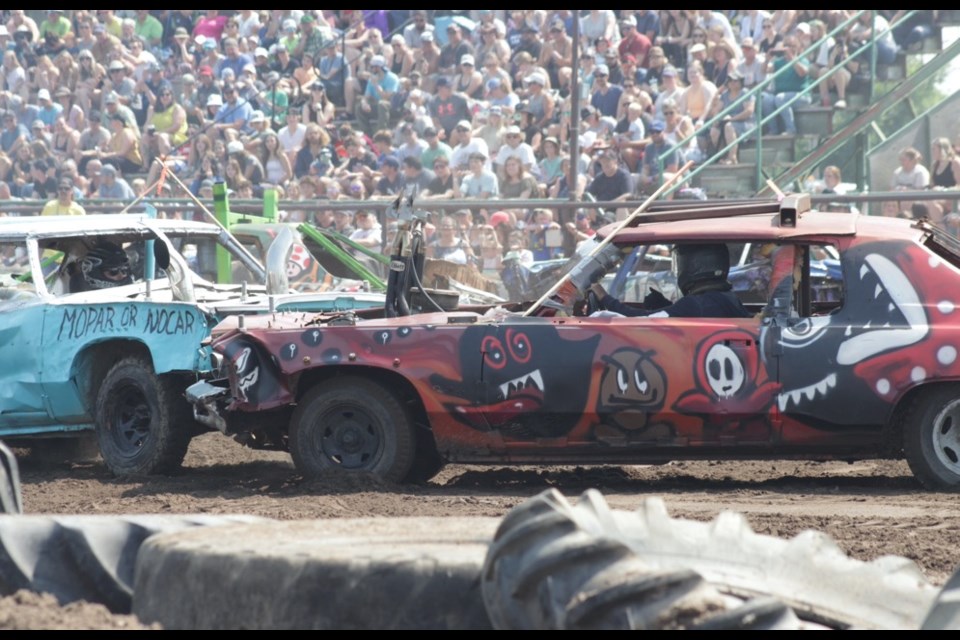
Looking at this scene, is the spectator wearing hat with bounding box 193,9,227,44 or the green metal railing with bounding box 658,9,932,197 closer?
the green metal railing with bounding box 658,9,932,197

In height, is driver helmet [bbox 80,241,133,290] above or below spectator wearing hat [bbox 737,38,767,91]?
below

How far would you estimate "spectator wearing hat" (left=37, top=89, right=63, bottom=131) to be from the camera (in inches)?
919

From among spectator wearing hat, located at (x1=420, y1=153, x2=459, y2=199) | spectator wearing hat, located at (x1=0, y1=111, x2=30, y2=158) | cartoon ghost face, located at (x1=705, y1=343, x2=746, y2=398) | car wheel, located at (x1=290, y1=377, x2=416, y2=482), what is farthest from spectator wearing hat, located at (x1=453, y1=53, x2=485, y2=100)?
cartoon ghost face, located at (x1=705, y1=343, x2=746, y2=398)

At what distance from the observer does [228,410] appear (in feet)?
29.0

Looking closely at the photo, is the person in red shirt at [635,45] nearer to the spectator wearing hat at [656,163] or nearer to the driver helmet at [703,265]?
the spectator wearing hat at [656,163]

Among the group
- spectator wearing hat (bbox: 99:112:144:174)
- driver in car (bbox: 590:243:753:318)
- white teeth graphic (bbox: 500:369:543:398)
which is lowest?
white teeth graphic (bbox: 500:369:543:398)

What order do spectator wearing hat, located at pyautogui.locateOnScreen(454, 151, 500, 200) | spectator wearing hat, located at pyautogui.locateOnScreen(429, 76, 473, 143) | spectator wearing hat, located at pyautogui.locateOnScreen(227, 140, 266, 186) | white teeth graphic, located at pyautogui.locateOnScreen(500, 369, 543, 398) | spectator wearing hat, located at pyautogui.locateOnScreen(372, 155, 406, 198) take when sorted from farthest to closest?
1. spectator wearing hat, located at pyautogui.locateOnScreen(227, 140, 266, 186)
2. spectator wearing hat, located at pyautogui.locateOnScreen(429, 76, 473, 143)
3. spectator wearing hat, located at pyautogui.locateOnScreen(372, 155, 406, 198)
4. spectator wearing hat, located at pyautogui.locateOnScreen(454, 151, 500, 200)
5. white teeth graphic, located at pyautogui.locateOnScreen(500, 369, 543, 398)

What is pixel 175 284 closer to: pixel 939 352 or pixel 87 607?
pixel 939 352

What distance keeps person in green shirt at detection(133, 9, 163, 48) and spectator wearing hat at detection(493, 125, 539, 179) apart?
365 inches

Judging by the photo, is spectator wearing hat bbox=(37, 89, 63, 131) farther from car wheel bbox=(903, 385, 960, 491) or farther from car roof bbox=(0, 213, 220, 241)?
car wheel bbox=(903, 385, 960, 491)

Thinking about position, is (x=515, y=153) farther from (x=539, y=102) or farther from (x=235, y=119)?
(x=235, y=119)

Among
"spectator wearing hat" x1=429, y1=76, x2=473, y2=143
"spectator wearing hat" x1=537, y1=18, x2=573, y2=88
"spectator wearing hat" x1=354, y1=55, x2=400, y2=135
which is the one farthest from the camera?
"spectator wearing hat" x1=354, y1=55, x2=400, y2=135

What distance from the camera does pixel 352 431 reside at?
880 centimetres

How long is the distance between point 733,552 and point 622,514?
344 mm
